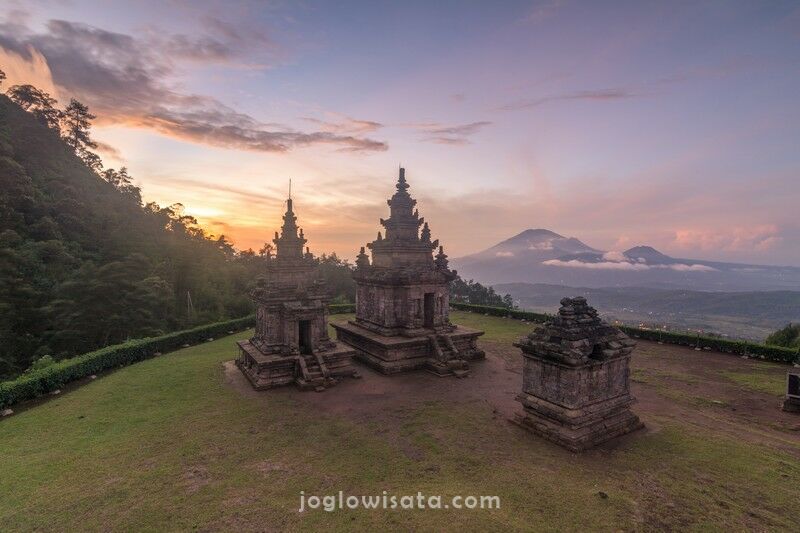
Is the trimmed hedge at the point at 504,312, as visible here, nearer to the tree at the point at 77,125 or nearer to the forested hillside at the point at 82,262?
the forested hillside at the point at 82,262

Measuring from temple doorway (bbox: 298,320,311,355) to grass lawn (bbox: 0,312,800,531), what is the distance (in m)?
3.36

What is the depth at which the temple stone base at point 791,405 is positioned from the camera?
16547 mm

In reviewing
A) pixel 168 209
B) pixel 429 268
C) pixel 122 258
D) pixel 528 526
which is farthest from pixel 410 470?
pixel 168 209

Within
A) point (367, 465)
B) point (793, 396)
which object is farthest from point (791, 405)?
point (367, 465)

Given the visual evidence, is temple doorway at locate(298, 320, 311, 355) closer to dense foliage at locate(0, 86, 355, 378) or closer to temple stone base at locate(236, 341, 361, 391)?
temple stone base at locate(236, 341, 361, 391)

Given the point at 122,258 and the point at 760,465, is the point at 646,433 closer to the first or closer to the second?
the point at 760,465

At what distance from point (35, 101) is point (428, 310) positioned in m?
85.6

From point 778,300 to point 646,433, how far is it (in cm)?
24721

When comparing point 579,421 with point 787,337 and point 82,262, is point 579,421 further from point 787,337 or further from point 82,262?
A: point 82,262

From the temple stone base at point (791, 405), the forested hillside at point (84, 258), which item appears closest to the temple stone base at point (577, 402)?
the temple stone base at point (791, 405)

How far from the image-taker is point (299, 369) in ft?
67.3

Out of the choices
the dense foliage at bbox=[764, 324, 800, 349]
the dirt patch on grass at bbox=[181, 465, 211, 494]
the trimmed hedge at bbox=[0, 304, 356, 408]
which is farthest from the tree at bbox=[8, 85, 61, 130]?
the dense foliage at bbox=[764, 324, 800, 349]

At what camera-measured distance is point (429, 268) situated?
84.5 feet

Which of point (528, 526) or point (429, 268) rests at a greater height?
point (429, 268)
